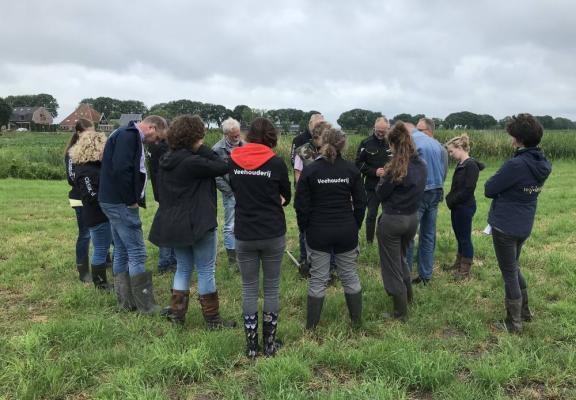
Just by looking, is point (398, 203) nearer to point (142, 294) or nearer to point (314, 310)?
point (314, 310)

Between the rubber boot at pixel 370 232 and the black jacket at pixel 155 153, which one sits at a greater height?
the black jacket at pixel 155 153

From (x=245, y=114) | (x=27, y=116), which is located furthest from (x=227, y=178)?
(x=27, y=116)

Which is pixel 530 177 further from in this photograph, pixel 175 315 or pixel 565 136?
pixel 565 136

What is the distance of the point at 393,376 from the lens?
355cm

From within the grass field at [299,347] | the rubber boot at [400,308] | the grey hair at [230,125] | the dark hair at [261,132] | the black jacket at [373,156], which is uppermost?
the grey hair at [230,125]

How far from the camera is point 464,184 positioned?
566 cm

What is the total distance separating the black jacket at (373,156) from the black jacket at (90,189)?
3.86 metres

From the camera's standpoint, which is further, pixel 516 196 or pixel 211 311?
pixel 211 311

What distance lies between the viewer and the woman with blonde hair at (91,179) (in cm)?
515

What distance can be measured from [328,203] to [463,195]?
2.48 m

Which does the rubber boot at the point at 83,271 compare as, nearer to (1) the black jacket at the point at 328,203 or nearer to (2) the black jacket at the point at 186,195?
(2) the black jacket at the point at 186,195

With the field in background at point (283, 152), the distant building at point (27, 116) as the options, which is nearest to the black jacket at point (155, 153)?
the field in background at point (283, 152)

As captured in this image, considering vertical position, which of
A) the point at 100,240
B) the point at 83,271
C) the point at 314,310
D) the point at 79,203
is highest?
the point at 79,203

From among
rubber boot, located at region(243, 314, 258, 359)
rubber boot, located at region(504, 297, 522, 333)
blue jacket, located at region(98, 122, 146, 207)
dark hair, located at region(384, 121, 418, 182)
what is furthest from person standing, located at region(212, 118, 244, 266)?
rubber boot, located at region(504, 297, 522, 333)
